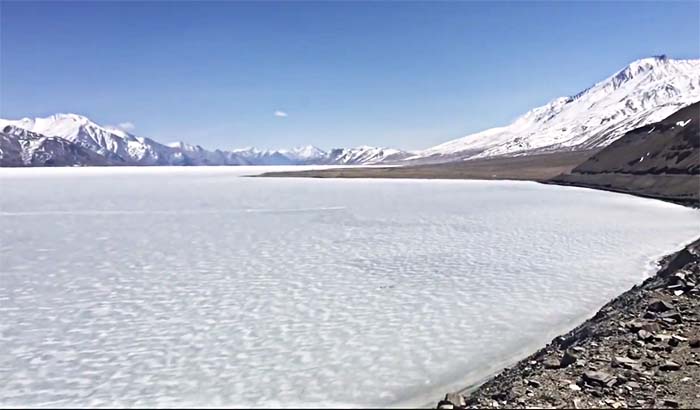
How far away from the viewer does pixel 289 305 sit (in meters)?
14.1

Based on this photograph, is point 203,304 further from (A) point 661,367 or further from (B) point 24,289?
(A) point 661,367

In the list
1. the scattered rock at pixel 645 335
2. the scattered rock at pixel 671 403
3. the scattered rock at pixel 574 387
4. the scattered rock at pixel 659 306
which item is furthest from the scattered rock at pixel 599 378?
the scattered rock at pixel 659 306

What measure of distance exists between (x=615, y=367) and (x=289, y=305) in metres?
8.10

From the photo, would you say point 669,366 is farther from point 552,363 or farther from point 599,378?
point 552,363

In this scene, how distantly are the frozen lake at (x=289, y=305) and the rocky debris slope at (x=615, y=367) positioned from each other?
890 mm

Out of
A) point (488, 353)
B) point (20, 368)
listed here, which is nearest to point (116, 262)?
point (20, 368)

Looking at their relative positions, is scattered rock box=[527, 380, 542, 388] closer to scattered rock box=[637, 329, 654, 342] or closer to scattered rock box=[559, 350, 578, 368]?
scattered rock box=[559, 350, 578, 368]

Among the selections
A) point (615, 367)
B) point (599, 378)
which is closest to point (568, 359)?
point (615, 367)

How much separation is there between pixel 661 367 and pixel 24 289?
16856 millimetres

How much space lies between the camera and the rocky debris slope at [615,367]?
298 inches

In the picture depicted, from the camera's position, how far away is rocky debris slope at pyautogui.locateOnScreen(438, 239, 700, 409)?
757 centimetres

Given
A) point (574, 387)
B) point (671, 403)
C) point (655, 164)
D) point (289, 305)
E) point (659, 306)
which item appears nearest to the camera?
point (671, 403)

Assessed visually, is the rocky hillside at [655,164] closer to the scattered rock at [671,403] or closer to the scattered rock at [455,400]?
the scattered rock at [671,403]

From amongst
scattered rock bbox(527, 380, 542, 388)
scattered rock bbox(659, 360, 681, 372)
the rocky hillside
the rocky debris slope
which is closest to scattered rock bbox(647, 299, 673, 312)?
the rocky debris slope
